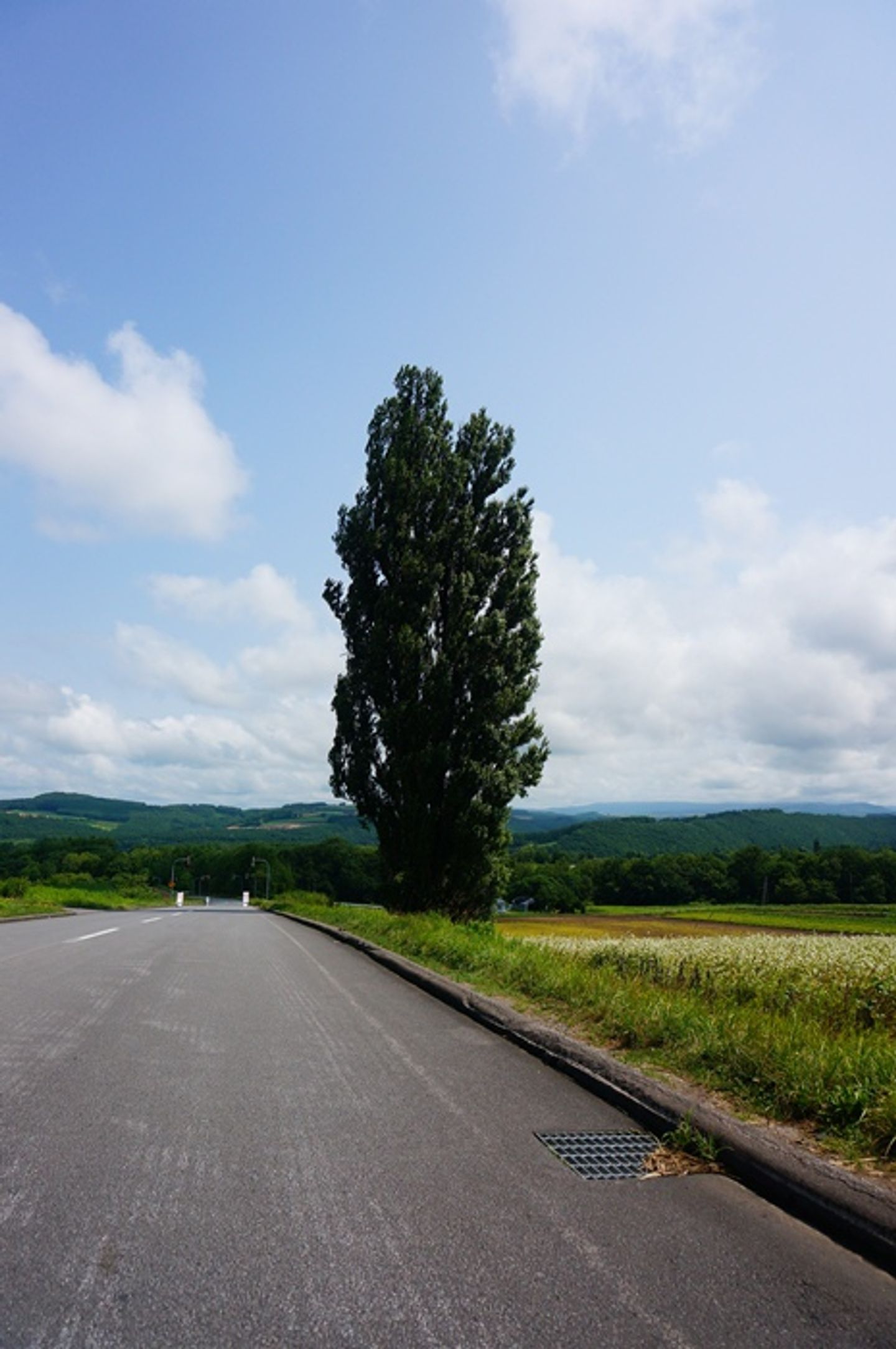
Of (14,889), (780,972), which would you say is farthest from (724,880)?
(780,972)

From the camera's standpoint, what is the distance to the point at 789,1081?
446 cm

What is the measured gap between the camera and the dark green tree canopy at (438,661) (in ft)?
60.4

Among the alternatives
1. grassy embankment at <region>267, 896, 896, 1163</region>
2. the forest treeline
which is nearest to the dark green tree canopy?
grassy embankment at <region>267, 896, 896, 1163</region>

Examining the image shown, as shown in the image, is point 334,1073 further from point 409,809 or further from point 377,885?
point 377,885

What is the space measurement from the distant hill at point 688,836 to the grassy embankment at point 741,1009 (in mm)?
128155

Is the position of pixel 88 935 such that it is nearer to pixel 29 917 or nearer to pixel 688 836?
pixel 29 917

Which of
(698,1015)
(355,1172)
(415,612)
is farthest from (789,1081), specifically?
(415,612)

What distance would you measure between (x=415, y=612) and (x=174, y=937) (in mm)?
8706

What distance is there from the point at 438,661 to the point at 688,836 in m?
151

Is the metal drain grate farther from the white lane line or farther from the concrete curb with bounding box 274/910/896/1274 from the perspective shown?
the white lane line

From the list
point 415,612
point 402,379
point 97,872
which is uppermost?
point 402,379

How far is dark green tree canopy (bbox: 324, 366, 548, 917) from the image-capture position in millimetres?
18406

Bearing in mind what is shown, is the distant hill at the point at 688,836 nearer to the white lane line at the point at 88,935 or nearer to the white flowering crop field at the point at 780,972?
the white lane line at the point at 88,935

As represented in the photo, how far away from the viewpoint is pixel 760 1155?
12.0 ft
